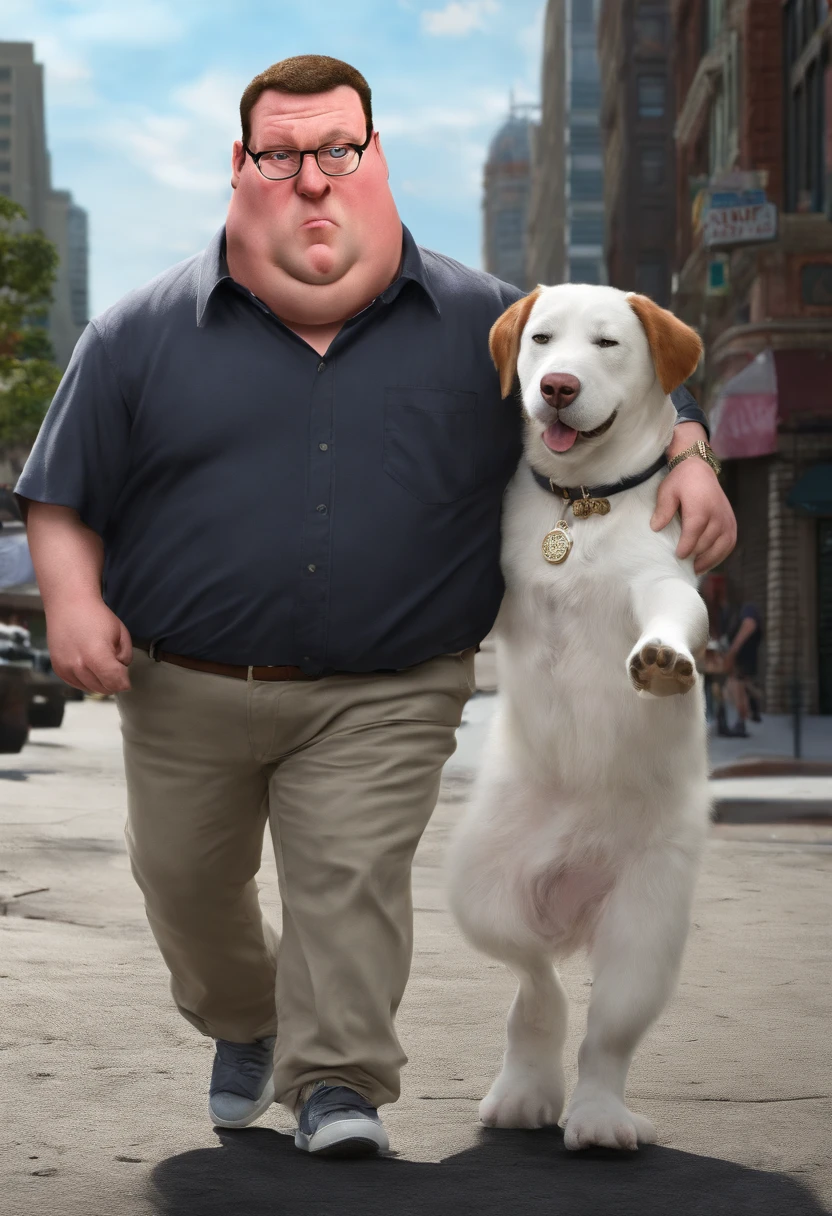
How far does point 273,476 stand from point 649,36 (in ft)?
159

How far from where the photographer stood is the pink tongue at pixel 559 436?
3703 millimetres

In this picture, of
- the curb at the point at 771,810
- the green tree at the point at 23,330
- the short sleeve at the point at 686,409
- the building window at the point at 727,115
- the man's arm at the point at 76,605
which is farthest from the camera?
the green tree at the point at 23,330

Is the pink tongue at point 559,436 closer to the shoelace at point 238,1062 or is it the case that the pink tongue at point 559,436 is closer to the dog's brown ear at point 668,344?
the dog's brown ear at point 668,344

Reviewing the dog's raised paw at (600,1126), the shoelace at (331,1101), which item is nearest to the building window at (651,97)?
the dog's raised paw at (600,1126)

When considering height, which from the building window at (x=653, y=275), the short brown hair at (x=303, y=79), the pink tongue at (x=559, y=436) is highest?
the building window at (x=653, y=275)

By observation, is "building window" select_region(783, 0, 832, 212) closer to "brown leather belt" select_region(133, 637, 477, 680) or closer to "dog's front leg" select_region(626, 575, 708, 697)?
"dog's front leg" select_region(626, 575, 708, 697)

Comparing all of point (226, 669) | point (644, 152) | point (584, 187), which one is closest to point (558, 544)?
point (226, 669)

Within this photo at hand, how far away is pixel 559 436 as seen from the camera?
3713 mm

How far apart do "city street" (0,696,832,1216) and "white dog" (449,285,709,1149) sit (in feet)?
0.72

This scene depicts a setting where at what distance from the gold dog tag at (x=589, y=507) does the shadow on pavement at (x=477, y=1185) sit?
132 cm

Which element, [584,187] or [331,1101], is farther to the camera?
[584,187]

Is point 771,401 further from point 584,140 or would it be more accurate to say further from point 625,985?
point 584,140

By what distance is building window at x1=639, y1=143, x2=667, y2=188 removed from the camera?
165ft

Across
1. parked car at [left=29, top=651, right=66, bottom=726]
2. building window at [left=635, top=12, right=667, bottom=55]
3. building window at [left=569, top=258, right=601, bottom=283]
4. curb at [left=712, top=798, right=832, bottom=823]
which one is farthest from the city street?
building window at [left=569, top=258, right=601, bottom=283]
